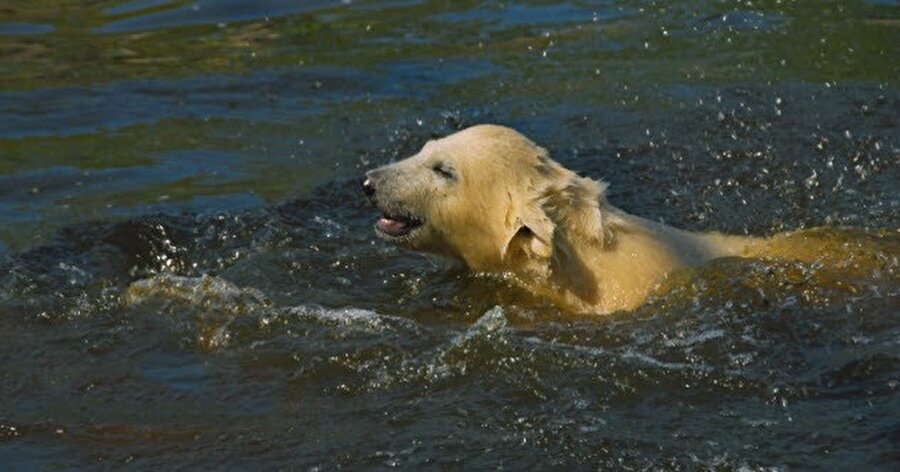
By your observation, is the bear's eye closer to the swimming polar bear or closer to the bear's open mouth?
the swimming polar bear

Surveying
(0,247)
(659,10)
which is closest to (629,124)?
(659,10)

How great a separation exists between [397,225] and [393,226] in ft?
0.07

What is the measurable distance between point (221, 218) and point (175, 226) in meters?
0.28

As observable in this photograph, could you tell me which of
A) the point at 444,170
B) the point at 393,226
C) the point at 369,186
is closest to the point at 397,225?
the point at 393,226

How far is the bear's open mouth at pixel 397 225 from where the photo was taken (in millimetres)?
7812

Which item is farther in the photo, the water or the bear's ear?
the bear's ear

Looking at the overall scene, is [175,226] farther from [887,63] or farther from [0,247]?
[887,63]

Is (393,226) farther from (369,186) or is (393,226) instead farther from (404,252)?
(404,252)

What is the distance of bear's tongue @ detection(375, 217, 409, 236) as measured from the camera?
781cm

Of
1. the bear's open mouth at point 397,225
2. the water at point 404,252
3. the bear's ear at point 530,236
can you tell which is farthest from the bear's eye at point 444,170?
the water at point 404,252

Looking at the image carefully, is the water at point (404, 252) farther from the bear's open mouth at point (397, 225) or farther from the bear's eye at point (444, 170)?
the bear's eye at point (444, 170)

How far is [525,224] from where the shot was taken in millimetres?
7660

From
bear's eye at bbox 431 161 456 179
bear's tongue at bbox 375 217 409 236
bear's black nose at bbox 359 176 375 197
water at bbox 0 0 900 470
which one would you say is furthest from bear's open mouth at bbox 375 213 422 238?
water at bbox 0 0 900 470

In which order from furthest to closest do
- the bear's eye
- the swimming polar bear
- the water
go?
the bear's eye < the swimming polar bear < the water
